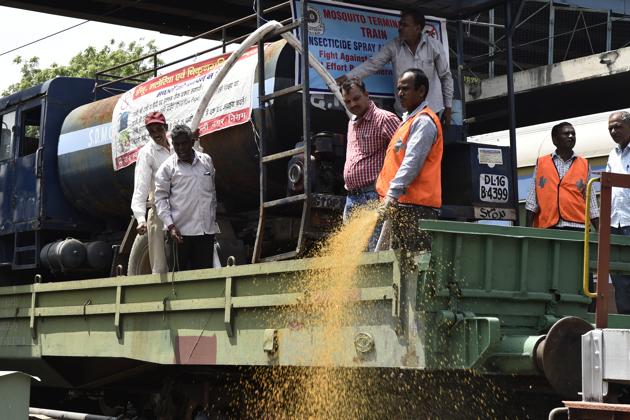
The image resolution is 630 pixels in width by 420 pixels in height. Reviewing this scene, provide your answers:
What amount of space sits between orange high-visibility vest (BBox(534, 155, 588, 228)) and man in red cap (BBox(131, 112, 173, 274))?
115 inches

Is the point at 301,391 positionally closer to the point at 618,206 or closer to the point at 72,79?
the point at 618,206

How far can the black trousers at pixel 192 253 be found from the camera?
782 cm

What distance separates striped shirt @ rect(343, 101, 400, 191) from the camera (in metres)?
6.81

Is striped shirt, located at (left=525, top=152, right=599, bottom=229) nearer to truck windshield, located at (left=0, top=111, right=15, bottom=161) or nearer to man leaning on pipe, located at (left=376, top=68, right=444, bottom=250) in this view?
man leaning on pipe, located at (left=376, top=68, right=444, bottom=250)

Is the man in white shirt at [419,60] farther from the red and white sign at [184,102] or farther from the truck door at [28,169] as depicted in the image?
the truck door at [28,169]

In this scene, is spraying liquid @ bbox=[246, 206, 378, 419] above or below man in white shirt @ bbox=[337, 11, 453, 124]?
below

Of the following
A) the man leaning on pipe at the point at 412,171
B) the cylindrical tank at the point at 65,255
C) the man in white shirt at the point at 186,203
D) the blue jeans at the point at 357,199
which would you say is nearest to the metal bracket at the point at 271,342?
the blue jeans at the point at 357,199

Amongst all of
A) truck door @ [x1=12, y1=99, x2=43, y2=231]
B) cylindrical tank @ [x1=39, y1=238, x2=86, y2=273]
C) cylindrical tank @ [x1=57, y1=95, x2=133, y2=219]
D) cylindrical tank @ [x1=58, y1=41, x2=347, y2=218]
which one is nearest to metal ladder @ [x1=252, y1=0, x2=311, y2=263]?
cylindrical tank @ [x1=58, y1=41, x2=347, y2=218]

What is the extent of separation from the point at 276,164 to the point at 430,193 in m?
1.88

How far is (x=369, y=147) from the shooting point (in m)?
6.86

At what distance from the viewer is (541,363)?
5.35m

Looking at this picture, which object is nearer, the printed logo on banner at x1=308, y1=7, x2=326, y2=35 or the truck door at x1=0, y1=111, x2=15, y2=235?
the printed logo on banner at x1=308, y1=7, x2=326, y2=35

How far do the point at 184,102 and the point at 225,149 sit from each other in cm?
73

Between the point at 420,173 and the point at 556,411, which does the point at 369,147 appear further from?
the point at 556,411
